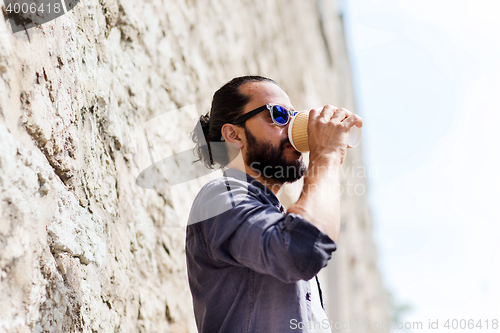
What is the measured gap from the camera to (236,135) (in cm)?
150

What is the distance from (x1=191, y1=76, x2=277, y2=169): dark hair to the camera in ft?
5.05

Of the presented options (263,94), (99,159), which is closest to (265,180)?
(263,94)

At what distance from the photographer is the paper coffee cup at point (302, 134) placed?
51.1 inches

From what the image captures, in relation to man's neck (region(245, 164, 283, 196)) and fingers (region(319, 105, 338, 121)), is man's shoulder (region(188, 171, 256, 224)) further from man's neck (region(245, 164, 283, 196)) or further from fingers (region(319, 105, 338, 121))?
fingers (region(319, 105, 338, 121))

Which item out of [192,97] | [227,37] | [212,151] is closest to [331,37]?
[227,37]

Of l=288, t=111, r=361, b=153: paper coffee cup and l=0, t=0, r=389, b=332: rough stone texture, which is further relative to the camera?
l=288, t=111, r=361, b=153: paper coffee cup

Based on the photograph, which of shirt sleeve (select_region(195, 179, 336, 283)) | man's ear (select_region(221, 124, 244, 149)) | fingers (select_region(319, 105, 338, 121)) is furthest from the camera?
man's ear (select_region(221, 124, 244, 149))

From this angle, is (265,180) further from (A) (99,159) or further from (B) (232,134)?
(A) (99,159)

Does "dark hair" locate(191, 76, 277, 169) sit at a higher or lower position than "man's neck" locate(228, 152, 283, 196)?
higher

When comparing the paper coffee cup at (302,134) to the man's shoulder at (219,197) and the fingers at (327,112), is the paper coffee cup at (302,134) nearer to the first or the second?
the fingers at (327,112)

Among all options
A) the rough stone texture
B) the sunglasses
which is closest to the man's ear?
the sunglasses

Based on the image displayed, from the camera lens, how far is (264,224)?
1036 mm

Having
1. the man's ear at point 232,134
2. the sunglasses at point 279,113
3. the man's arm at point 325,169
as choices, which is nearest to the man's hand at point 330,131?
the man's arm at point 325,169

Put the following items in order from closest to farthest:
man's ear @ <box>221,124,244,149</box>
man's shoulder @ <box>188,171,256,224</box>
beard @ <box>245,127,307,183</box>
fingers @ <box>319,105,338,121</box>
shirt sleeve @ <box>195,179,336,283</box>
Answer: shirt sleeve @ <box>195,179,336,283</box> < man's shoulder @ <box>188,171,256,224</box> < fingers @ <box>319,105,338,121</box> < beard @ <box>245,127,307,183</box> < man's ear @ <box>221,124,244,149</box>
